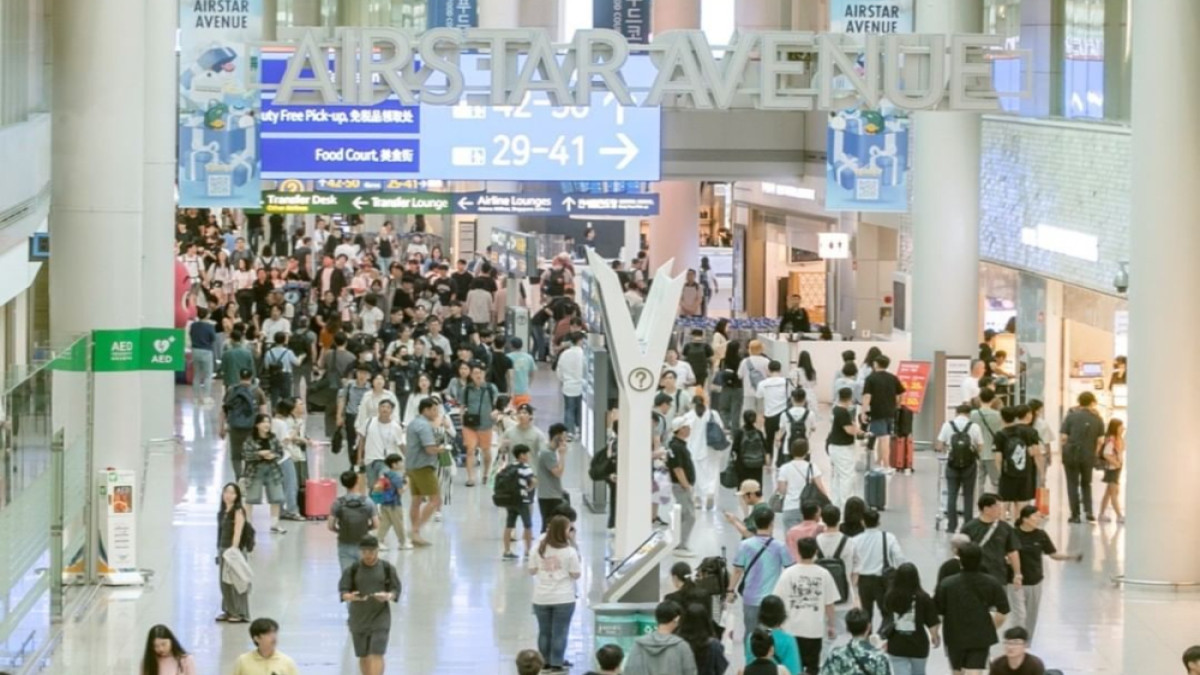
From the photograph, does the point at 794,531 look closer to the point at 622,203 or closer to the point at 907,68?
the point at 907,68

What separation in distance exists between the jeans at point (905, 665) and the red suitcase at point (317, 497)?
1026 centimetres

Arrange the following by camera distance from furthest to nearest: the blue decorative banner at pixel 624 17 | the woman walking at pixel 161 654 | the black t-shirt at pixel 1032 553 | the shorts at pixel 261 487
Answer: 1. the blue decorative banner at pixel 624 17
2. the shorts at pixel 261 487
3. the black t-shirt at pixel 1032 553
4. the woman walking at pixel 161 654

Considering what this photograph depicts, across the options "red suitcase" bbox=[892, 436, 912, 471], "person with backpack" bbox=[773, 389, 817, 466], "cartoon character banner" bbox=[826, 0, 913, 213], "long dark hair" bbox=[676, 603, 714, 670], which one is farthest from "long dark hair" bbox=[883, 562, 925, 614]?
"cartoon character banner" bbox=[826, 0, 913, 213]

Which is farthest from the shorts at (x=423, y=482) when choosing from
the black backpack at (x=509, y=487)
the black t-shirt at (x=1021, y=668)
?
the black t-shirt at (x=1021, y=668)

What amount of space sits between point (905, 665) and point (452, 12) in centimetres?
2551

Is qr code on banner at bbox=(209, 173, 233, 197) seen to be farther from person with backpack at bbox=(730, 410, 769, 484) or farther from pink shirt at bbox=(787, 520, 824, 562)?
pink shirt at bbox=(787, 520, 824, 562)

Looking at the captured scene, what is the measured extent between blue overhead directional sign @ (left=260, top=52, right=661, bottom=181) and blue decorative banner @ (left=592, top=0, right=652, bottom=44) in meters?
5.86

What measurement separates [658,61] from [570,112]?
9.04m

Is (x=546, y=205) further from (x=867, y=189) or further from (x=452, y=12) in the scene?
(x=867, y=189)

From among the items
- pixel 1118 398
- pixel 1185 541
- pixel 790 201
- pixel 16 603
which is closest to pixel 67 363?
pixel 16 603

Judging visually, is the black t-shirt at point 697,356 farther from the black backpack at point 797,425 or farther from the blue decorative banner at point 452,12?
the blue decorative banner at point 452,12

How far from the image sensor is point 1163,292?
68.2 ft

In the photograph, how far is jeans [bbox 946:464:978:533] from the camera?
22797 millimetres

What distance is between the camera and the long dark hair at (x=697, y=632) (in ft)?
45.5
